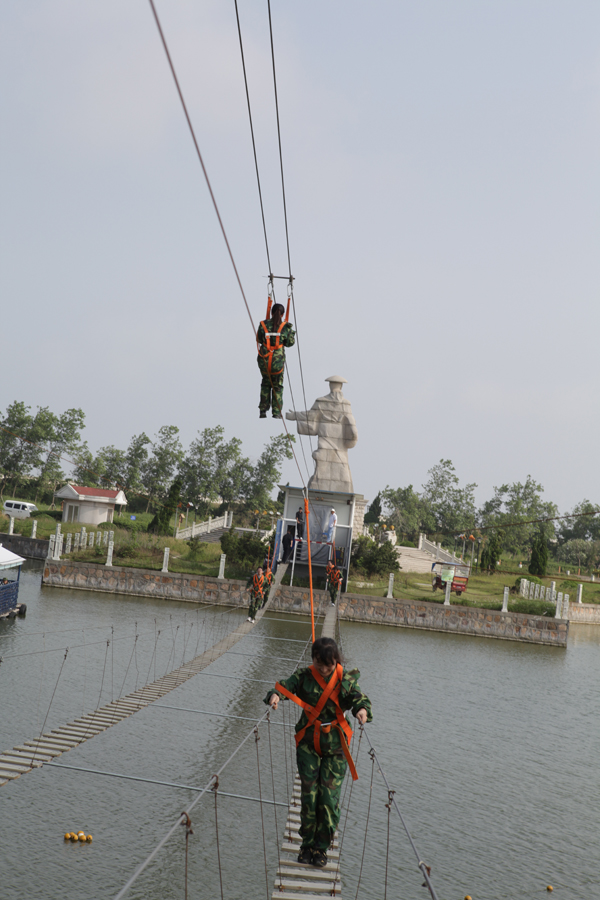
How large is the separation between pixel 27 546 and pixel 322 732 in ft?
121

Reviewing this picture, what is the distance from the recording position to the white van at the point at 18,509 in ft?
161

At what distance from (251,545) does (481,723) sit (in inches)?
650

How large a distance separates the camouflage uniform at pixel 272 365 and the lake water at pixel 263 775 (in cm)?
544

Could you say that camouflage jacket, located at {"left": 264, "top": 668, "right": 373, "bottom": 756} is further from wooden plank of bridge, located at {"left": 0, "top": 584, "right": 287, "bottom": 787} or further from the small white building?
the small white building

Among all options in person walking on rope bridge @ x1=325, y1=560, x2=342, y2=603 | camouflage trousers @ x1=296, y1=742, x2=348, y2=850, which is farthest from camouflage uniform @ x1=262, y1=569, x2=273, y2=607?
camouflage trousers @ x1=296, y1=742, x2=348, y2=850

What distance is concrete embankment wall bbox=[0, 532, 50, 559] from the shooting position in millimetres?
38406

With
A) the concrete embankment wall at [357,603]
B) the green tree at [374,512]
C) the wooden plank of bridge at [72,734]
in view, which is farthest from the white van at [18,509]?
the wooden plank of bridge at [72,734]

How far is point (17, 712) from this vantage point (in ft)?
41.5

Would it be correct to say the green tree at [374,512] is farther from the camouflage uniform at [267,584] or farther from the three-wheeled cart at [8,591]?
the camouflage uniform at [267,584]

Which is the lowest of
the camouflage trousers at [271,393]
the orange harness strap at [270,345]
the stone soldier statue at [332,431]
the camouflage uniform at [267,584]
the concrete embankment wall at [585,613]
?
the concrete embankment wall at [585,613]

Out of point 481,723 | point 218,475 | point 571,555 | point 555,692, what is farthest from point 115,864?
point 571,555

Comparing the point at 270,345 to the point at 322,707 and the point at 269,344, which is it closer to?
the point at 269,344

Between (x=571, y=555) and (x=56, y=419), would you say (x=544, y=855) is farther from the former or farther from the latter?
(x=571, y=555)

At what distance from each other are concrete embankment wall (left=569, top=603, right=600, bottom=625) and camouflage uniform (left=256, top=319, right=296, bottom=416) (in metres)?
31.1
